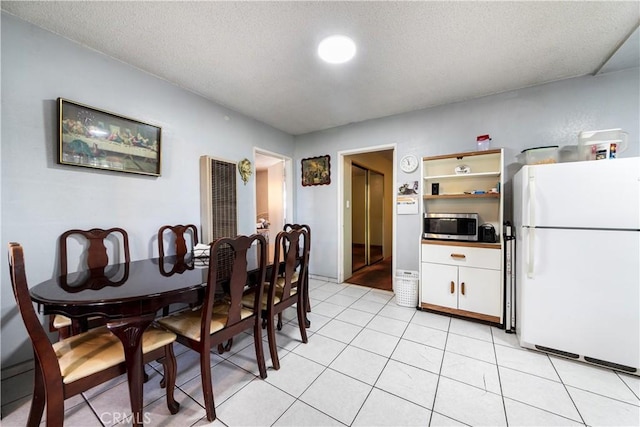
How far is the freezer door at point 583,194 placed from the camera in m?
1.69

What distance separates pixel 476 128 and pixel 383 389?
296cm

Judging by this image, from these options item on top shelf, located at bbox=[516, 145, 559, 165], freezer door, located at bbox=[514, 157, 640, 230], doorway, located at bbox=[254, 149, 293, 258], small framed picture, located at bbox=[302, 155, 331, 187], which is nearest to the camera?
freezer door, located at bbox=[514, 157, 640, 230]

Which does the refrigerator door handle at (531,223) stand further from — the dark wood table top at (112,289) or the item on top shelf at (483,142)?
the dark wood table top at (112,289)

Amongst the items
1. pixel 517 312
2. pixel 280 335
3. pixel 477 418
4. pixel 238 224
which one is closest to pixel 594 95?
pixel 517 312

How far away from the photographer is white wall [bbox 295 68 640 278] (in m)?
2.30

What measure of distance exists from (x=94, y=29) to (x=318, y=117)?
2.40 meters

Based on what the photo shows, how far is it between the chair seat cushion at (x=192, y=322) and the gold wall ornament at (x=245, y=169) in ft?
6.75

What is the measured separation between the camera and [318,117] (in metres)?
3.49

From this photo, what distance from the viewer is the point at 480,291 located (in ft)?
8.14

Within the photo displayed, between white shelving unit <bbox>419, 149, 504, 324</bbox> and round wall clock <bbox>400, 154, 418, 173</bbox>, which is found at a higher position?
round wall clock <bbox>400, 154, 418, 173</bbox>

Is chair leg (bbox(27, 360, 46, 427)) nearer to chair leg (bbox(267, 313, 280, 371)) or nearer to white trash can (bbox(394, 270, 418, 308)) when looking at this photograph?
chair leg (bbox(267, 313, 280, 371))

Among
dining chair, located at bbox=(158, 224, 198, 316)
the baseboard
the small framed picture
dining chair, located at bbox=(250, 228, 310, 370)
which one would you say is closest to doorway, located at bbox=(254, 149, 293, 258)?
the small framed picture

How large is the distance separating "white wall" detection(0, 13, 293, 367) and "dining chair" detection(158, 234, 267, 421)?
1.12 metres

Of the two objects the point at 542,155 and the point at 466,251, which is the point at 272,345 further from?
the point at 542,155
